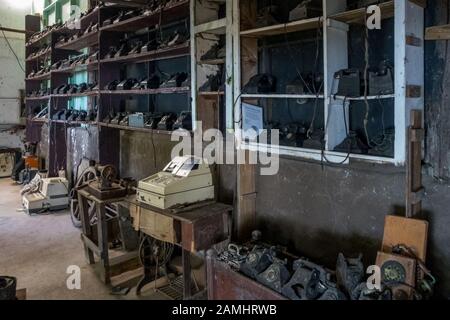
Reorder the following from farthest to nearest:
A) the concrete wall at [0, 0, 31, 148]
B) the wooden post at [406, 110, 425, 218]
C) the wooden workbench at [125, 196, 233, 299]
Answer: the concrete wall at [0, 0, 31, 148] < the wooden workbench at [125, 196, 233, 299] < the wooden post at [406, 110, 425, 218]

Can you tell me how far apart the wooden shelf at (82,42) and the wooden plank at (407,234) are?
3471 millimetres

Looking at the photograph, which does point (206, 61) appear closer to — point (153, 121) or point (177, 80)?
point (177, 80)

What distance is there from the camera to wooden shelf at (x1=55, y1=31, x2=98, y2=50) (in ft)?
13.7

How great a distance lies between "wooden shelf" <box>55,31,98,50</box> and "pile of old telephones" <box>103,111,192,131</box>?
1.14 meters

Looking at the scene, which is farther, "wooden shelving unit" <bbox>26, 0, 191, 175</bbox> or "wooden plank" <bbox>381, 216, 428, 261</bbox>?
"wooden shelving unit" <bbox>26, 0, 191, 175</bbox>

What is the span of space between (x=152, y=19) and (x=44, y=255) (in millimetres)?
2222

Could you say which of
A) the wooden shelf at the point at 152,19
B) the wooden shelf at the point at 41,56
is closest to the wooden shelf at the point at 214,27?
the wooden shelf at the point at 152,19

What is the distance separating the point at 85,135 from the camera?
182 inches

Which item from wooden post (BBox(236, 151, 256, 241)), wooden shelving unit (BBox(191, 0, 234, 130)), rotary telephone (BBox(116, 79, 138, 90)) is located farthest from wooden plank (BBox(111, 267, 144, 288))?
rotary telephone (BBox(116, 79, 138, 90))

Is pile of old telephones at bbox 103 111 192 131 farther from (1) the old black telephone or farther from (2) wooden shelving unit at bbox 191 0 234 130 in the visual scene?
(1) the old black telephone

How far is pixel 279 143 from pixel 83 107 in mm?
4171

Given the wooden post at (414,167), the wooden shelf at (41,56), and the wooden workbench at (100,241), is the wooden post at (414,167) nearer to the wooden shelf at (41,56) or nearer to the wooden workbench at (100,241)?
the wooden workbench at (100,241)

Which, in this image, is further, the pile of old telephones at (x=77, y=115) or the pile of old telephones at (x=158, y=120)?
the pile of old telephones at (x=77, y=115)

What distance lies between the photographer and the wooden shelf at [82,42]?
4.18 metres
